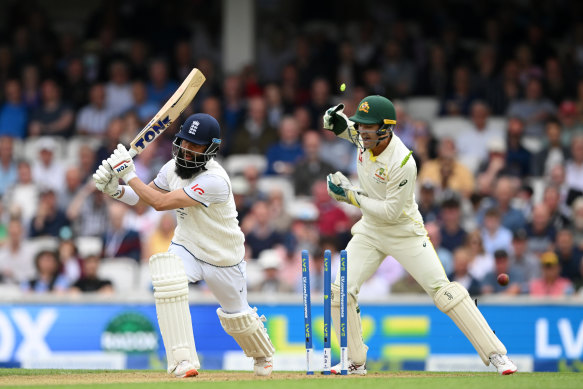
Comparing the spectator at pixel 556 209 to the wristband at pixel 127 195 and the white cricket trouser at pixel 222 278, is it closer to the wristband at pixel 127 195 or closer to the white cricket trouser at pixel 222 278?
the white cricket trouser at pixel 222 278

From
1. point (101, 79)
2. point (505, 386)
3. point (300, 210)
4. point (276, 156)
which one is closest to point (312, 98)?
point (276, 156)

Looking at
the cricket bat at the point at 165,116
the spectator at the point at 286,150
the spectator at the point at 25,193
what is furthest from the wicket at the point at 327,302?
the spectator at the point at 25,193

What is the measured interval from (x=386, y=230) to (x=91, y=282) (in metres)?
4.60

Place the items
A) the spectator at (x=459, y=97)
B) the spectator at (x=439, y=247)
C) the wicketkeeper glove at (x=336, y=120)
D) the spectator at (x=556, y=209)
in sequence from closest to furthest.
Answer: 1. the wicketkeeper glove at (x=336, y=120)
2. the spectator at (x=439, y=247)
3. the spectator at (x=556, y=209)
4. the spectator at (x=459, y=97)

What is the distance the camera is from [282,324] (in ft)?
34.3

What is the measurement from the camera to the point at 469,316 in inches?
310

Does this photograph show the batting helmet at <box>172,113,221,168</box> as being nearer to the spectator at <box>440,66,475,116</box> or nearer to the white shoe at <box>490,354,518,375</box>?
the white shoe at <box>490,354,518,375</box>

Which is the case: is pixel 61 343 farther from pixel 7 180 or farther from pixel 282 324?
pixel 7 180

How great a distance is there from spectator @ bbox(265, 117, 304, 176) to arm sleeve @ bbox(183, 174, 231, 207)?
5819 mm

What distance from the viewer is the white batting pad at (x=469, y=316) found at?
783cm

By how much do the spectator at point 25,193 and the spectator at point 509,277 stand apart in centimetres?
576

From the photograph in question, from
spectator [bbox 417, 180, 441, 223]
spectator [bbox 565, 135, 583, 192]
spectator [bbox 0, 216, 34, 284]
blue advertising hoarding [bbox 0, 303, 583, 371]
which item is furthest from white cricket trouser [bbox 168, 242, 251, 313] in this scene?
spectator [bbox 565, 135, 583, 192]

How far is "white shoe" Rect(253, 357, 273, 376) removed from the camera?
788cm

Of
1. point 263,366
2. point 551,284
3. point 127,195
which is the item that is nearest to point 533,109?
point 551,284
